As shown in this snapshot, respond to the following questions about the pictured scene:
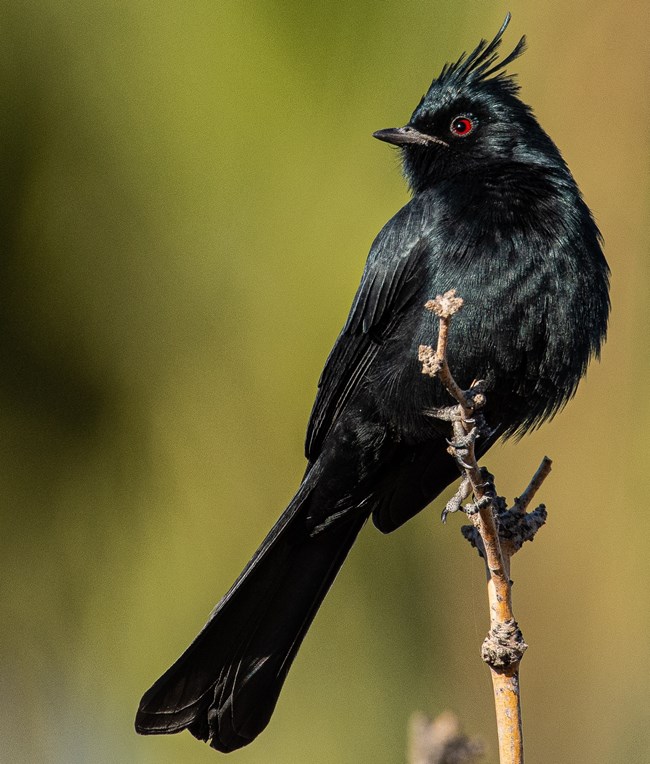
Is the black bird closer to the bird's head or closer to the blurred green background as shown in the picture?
the bird's head

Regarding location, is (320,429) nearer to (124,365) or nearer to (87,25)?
(124,365)

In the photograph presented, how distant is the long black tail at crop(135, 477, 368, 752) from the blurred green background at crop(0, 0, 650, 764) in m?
0.97

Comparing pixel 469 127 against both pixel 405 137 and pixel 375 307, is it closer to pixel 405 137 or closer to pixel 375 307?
pixel 405 137

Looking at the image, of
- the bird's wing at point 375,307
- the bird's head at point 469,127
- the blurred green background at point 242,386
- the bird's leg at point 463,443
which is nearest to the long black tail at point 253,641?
the bird's wing at point 375,307

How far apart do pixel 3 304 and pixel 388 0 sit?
2.53 meters

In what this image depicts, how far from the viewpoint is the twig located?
10.8 feet

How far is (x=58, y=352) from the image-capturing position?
616 cm

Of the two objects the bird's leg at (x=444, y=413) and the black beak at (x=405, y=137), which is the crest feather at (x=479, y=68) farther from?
the bird's leg at (x=444, y=413)

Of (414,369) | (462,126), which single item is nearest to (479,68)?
(462,126)

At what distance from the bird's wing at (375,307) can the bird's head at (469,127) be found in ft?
1.40

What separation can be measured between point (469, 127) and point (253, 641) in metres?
2.35

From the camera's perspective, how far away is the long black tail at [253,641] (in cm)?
461

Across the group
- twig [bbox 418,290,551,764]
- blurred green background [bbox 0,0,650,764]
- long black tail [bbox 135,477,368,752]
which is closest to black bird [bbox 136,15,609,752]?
long black tail [bbox 135,477,368,752]

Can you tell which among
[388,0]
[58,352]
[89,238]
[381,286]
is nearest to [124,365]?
[58,352]
